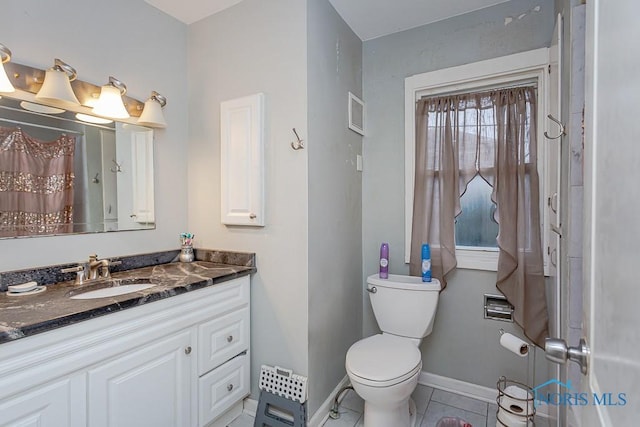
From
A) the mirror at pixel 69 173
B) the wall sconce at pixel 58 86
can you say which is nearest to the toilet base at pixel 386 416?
the mirror at pixel 69 173

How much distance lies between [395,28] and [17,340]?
252cm

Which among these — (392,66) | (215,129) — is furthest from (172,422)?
(392,66)

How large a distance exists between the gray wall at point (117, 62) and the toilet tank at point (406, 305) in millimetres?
1414

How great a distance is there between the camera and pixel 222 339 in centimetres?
165

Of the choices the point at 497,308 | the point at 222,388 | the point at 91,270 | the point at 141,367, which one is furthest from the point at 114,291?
the point at 497,308

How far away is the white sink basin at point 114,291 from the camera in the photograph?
1.42m

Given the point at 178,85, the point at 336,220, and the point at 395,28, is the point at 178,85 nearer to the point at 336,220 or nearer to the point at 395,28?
the point at 336,220

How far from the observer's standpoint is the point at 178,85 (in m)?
2.06

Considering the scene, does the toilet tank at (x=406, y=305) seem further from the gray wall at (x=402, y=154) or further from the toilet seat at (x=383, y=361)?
the gray wall at (x=402, y=154)

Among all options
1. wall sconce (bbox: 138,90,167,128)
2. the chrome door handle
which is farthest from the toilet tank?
wall sconce (bbox: 138,90,167,128)

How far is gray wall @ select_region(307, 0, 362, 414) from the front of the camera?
67.7 inches

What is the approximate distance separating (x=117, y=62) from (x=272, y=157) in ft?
3.36

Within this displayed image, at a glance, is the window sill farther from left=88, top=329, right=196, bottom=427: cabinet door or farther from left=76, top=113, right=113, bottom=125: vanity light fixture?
left=76, top=113, right=113, bottom=125: vanity light fixture

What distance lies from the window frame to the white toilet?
0.33 metres
